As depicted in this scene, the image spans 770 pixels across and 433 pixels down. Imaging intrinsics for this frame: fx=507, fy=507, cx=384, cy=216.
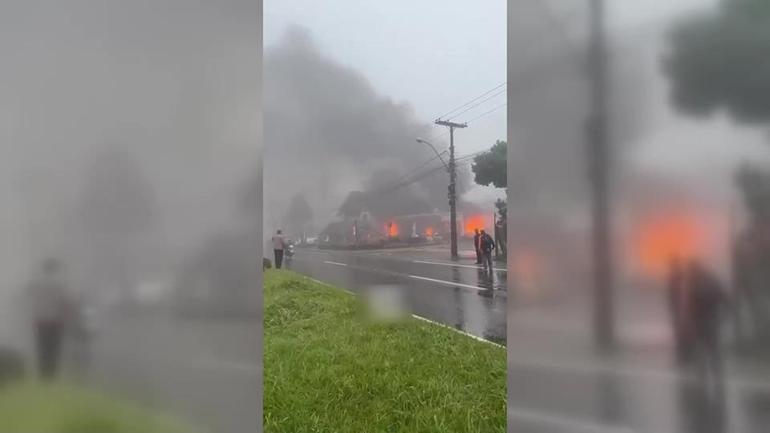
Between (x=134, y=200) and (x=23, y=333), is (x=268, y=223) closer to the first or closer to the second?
(x=134, y=200)

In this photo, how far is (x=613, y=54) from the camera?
184cm

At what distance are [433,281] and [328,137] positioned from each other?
964 mm

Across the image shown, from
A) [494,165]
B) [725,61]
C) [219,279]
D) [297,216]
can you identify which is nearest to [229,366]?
[219,279]

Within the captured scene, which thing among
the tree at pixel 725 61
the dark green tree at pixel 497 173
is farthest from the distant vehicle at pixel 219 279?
the tree at pixel 725 61

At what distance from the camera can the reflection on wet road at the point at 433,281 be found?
2.69 metres

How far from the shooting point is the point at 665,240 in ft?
5.81

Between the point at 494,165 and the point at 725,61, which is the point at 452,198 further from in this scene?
the point at 725,61

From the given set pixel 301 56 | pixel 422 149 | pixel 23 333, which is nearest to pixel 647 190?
pixel 422 149

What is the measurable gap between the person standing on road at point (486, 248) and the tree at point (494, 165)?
29 cm

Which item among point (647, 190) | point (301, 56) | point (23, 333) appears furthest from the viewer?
point (301, 56)

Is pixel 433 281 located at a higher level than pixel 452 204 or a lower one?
lower

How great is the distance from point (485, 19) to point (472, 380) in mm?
1903

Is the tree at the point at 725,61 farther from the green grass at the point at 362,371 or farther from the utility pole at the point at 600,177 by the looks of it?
the green grass at the point at 362,371

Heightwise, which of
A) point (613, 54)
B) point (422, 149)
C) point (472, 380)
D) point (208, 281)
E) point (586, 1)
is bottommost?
point (472, 380)
